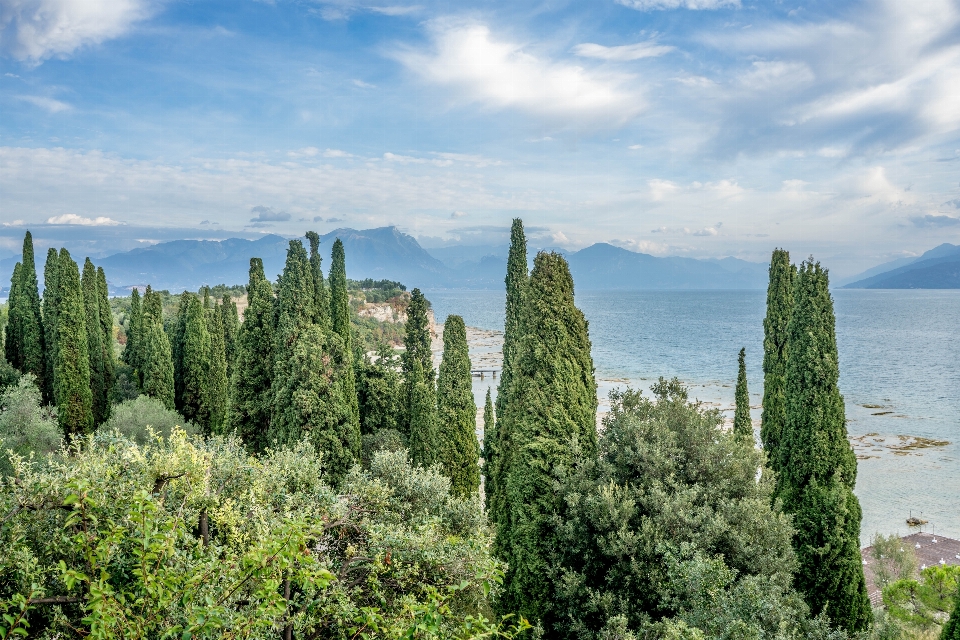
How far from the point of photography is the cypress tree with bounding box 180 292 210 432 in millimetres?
31922

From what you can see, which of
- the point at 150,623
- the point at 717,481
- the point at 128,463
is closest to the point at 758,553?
the point at 717,481

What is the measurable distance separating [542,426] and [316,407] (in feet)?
26.9

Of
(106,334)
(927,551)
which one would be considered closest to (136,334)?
(106,334)

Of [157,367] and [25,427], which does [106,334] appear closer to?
[157,367]

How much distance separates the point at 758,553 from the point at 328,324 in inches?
623

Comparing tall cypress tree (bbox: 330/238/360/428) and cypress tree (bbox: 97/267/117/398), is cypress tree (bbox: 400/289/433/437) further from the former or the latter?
cypress tree (bbox: 97/267/117/398)

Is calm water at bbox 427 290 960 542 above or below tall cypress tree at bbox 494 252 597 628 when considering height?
below

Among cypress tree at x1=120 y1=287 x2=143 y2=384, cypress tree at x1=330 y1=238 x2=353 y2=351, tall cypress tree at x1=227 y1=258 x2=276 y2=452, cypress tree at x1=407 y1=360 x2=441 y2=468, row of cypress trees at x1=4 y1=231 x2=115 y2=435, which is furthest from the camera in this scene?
cypress tree at x1=120 y1=287 x2=143 y2=384

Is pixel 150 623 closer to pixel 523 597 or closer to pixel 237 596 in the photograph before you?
pixel 237 596

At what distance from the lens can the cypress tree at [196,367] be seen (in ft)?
105

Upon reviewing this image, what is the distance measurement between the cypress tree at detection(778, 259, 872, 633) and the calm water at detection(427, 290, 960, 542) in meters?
20.2

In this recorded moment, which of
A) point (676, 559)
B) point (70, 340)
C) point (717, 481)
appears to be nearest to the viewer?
point (676, 559)

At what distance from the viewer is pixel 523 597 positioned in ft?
42.0

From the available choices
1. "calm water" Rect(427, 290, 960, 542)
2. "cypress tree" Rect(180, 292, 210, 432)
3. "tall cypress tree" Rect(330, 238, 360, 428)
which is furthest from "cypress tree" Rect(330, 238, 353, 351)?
"calm water" Rect(427, 290, 960, 542)
